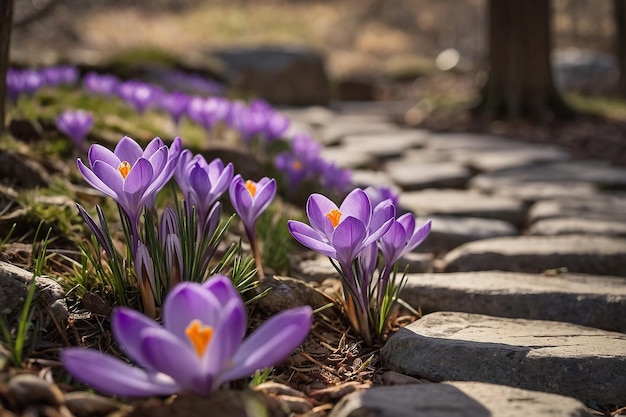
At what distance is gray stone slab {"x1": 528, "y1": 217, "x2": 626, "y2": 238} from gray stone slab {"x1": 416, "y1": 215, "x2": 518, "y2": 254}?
0.13 m

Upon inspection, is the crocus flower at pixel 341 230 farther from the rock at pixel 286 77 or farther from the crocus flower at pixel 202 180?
the rock at pixel 286 77

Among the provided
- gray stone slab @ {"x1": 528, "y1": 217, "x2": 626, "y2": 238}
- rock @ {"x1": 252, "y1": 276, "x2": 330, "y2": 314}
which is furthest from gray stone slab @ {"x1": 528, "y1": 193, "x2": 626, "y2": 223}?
rock @ {"x1": 252, "y1": 276, "x2": 330, "y2": 314}

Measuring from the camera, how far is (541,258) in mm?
2672

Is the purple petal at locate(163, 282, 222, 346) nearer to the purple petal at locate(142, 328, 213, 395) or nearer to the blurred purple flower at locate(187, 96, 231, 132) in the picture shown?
the purple petal at locate(142, 328, 213, 395)

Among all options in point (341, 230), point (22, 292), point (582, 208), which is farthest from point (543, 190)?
point (22, 292)

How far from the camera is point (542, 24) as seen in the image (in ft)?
23.1

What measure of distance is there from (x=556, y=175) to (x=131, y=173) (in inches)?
143

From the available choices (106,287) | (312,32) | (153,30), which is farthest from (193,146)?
(312,32)

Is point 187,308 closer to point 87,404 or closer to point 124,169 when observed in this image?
point 87,404

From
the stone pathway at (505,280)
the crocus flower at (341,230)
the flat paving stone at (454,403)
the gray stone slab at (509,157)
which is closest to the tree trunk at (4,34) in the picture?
the stone pathway at (505,280)

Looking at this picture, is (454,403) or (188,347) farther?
Answer: (454,403)

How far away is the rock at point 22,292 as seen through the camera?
1.49m

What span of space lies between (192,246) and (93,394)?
20.2 inches

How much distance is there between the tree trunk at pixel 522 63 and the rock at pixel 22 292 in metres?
6.25
